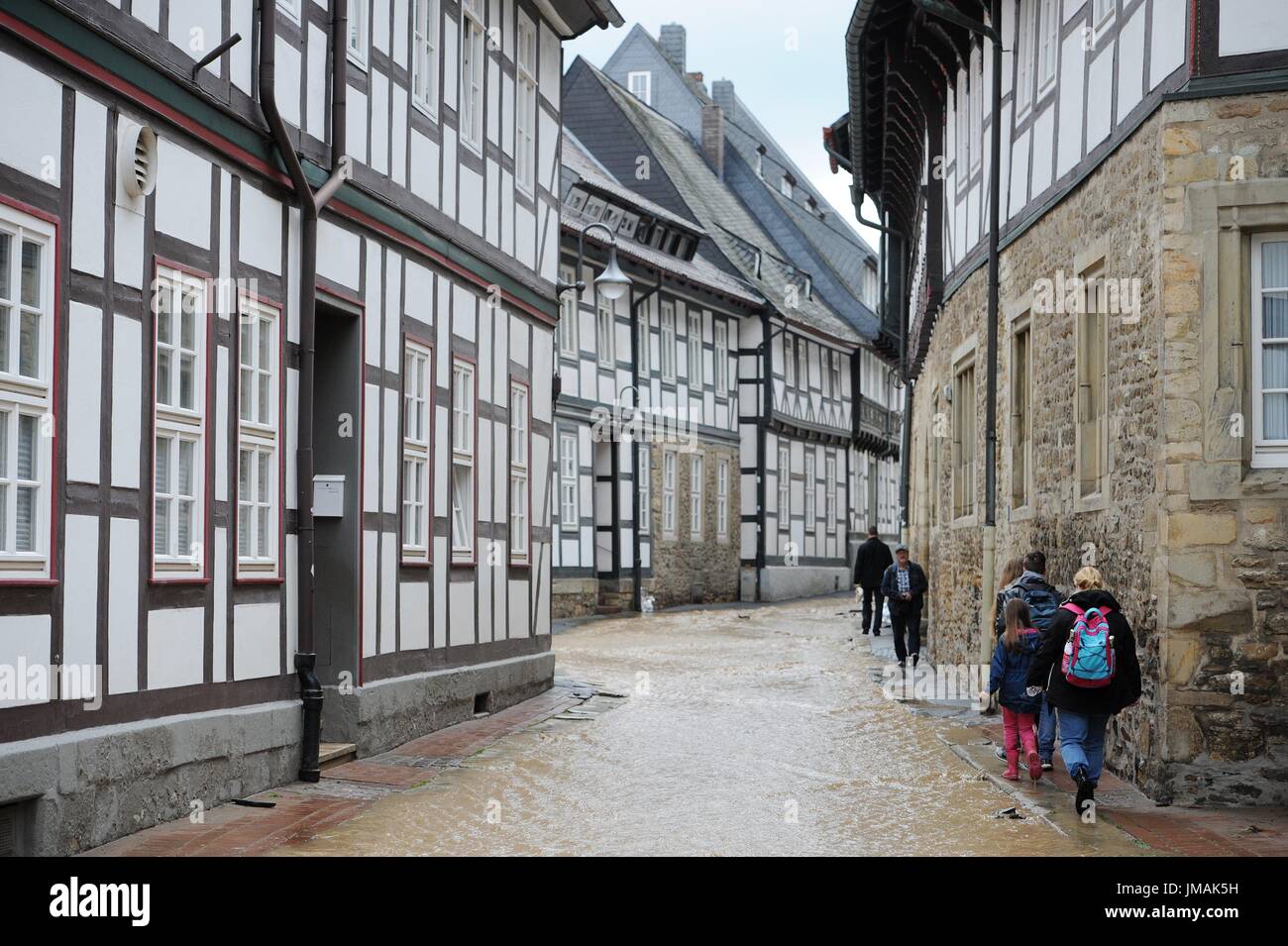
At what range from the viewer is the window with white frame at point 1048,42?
44.1 feet

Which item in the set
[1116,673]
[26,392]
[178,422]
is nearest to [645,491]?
[1116,673]

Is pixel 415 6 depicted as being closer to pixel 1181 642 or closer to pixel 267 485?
pixel 267 485

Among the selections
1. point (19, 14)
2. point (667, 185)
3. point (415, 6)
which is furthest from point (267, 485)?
point (667, 185)

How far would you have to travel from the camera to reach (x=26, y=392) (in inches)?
299

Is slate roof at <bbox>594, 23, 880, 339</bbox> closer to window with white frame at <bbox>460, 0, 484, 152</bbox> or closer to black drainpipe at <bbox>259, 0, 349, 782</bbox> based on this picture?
window with white frame at <bbox>460, 0, 484, 152</bbox>

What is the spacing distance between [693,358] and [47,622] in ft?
91.9

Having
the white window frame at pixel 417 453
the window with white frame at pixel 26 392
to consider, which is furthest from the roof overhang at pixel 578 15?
the window with white frame at pixel 26 392

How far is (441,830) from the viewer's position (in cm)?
899

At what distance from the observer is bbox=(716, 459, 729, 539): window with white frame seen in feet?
120

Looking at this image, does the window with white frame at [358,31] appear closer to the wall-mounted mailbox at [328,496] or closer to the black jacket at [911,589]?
the wall-mounted mailbox at [328,496]

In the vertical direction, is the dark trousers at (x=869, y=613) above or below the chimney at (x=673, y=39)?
below

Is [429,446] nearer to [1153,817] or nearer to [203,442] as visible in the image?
[203,442]

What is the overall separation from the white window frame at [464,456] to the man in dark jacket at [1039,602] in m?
5.05

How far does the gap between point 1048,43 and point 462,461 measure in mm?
6147
